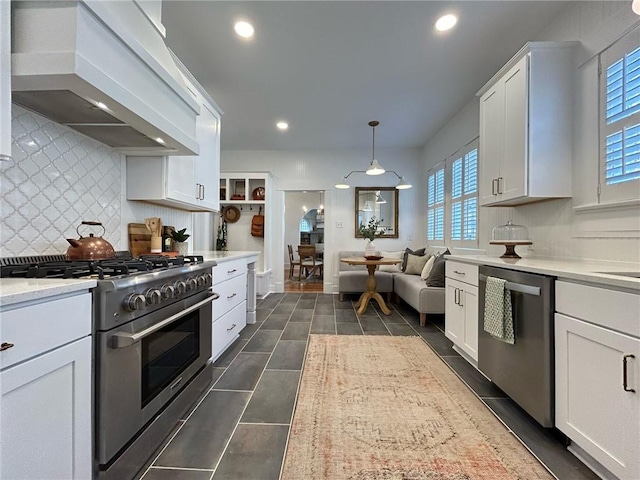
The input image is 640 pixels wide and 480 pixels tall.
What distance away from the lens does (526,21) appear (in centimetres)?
229

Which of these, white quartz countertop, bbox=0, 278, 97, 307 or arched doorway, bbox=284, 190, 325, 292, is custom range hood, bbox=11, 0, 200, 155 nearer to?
white quartz countertop, bbox=0, 278, 97, 307

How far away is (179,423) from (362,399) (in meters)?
1.08

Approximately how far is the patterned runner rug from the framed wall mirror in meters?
3.53

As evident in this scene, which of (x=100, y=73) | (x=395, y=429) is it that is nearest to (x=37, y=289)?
(x=100, y=73)

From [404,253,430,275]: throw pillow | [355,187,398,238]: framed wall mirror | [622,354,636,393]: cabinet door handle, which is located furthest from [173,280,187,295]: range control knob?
[355,187,398,238]: framed wall mirror

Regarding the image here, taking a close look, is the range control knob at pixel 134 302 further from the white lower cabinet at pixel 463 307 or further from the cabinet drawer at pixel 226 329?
the white lower cabinet at pixel 463 307

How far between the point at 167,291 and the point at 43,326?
0.57m

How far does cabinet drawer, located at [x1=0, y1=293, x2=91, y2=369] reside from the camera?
2.55 ft

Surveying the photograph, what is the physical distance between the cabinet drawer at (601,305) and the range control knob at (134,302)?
1.91 metres

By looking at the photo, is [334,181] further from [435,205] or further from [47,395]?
[47,395]

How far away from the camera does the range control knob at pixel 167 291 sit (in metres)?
1.40

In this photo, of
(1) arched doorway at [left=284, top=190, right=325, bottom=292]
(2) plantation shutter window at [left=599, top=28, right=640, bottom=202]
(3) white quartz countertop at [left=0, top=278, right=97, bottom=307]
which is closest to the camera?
(3) white quartz countertop at [left=0, top=278, right=97, bottom=307]

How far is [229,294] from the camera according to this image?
8.44ft

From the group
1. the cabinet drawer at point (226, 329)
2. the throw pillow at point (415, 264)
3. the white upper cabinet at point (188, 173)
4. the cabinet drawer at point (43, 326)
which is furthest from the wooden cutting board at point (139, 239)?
the throw pillow at point (415, 264)
